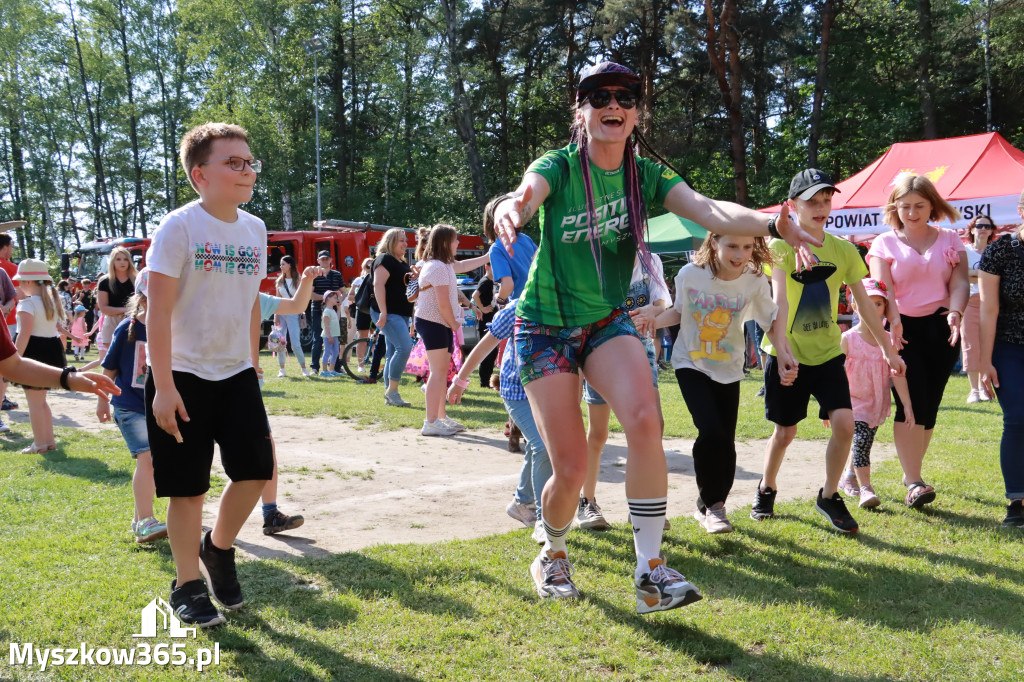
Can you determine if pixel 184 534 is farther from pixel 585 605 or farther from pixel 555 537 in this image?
pixel 585 605

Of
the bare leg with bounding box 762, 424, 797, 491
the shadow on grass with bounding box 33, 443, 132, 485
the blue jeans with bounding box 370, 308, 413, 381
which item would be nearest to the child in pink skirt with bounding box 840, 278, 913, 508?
the bare leg with bounding box 762, 424, 797, 491

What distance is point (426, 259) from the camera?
28.3ft

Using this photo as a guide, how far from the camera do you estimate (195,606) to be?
11.3 feet

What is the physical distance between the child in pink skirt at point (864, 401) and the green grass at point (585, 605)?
349 millimetres

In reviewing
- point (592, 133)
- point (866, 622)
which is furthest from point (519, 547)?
point (592, 133)

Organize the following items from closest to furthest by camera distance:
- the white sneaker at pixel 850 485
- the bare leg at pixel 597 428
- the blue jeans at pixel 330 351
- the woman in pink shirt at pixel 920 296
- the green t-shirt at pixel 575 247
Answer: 1. the green t-shirt at pixel 575 247
2. the bare leg at pixel 597 428
3. the woman in pink shirt at pixel 920 296
4. the white sneaker at pixel 850 485
5. the blue jeans at pixel 330 351

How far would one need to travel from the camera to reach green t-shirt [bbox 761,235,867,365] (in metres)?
4.94

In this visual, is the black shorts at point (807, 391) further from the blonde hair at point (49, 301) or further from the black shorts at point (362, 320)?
the black shorts at point (362, 320)

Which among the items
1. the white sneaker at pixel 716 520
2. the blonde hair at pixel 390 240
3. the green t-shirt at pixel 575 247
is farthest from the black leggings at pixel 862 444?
the blonde hair at pixel 390 240

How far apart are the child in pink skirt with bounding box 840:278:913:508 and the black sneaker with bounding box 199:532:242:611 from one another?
12.6 feet

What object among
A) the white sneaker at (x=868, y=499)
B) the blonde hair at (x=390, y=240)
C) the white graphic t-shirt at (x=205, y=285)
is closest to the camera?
the white graphic t-shirt at (x=205, y=285)

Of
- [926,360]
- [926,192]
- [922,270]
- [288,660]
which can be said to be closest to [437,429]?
[926,360]

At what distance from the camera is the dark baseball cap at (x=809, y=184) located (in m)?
4.66

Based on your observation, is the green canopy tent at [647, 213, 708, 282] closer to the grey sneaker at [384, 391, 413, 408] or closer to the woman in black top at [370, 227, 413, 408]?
the woman in black top at [370, 227, 413, 408]
